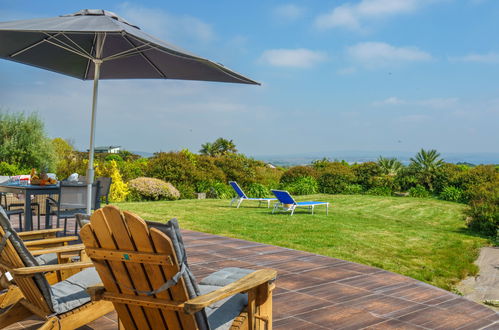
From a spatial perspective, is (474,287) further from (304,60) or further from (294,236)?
(304,60)

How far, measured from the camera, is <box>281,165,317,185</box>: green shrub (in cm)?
1989

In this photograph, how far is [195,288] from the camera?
6.70ft

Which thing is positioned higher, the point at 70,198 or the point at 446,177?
the point at 446,177

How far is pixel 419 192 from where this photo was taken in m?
18.5

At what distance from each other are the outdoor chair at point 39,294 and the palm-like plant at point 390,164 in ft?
66.8

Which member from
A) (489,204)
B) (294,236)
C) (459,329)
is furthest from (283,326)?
(489,204)

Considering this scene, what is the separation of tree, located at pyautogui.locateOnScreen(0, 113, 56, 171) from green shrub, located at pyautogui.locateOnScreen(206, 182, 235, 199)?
6718 millimetres

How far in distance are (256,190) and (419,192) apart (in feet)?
22.1

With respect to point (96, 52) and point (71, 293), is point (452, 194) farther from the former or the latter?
point (71, 293)

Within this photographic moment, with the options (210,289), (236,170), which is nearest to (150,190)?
(236,170)

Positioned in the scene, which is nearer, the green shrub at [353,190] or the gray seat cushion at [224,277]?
the gray seat cushion at [224,277]

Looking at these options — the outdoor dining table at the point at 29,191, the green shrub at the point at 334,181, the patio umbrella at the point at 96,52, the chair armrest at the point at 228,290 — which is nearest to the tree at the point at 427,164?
the green shrub at the point at 334,181

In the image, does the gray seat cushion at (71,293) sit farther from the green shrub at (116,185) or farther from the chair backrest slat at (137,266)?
the green shrub at (116,185)

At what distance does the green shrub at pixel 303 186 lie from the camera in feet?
61.2
